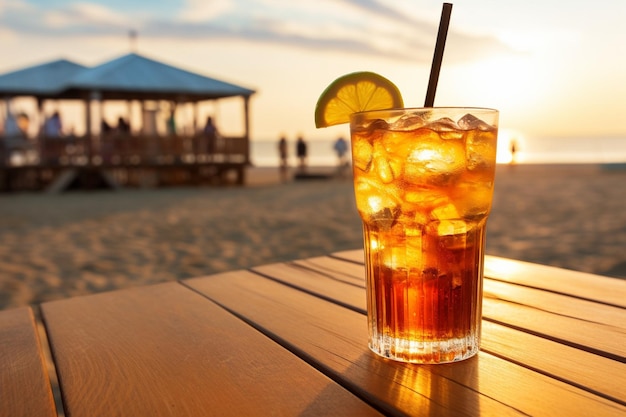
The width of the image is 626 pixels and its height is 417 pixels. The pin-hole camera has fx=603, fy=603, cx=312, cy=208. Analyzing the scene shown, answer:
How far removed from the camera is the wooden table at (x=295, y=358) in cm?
82

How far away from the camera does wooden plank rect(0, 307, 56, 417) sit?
84cm

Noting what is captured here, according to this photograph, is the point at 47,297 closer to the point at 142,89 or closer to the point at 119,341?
the point at 119,341

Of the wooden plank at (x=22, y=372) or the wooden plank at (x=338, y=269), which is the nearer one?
the wooden plank at (x=22, y=372)

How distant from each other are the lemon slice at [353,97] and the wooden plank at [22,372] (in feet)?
2.22

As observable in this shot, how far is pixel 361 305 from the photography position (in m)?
1.33

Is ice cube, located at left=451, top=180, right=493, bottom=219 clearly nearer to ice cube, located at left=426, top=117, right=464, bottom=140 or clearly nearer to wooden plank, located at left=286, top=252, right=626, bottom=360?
ice cube, located at left=426, top=117, right=464, bottom=140

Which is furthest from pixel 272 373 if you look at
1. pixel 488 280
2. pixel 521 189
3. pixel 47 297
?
pixel 521 189

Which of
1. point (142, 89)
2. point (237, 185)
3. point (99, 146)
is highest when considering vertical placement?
point (142, 89)

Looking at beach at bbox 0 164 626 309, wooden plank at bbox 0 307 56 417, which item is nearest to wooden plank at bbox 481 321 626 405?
wooden plank at bbox 0 307 56 417

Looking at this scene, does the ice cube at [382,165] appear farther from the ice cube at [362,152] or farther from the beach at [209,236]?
the beach at [209,236]

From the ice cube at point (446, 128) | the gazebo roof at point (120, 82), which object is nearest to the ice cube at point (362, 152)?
the ice cube at point (446, 128)

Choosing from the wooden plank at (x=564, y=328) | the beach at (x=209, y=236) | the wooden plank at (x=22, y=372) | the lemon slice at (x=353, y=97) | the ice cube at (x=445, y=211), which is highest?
the lemon slice at (x=353, y=97)

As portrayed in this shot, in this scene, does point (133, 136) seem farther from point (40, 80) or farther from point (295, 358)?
point (295, 358)

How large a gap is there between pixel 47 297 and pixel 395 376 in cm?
399
